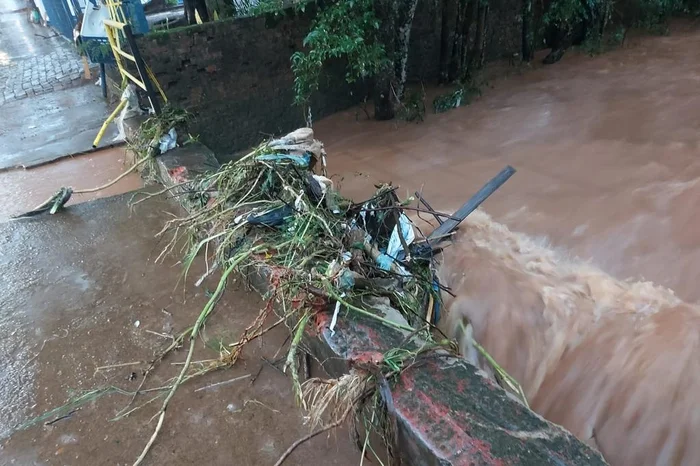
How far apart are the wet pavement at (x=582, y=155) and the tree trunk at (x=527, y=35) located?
1.75 feet

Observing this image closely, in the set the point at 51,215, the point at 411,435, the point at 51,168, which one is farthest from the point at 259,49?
the point at 411,435

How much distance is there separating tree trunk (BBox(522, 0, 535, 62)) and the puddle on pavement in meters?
6.24

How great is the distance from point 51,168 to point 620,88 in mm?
6767

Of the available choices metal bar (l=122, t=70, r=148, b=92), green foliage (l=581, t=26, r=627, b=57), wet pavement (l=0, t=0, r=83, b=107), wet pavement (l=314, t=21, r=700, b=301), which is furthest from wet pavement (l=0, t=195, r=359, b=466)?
green foliage (l=581, t=26, r=627, b=57)

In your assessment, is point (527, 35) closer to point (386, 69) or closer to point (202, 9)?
point (386, 69)

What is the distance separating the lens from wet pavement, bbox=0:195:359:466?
2.21 meters

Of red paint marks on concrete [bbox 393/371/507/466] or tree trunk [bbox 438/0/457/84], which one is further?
tree trunk [bbox 438/0/457/84]

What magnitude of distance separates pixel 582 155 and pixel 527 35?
413 cm

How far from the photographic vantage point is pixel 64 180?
512 cm

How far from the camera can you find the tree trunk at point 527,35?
7.98 meters

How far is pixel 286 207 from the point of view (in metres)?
3.11

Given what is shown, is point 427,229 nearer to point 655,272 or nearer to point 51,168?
point 655,272

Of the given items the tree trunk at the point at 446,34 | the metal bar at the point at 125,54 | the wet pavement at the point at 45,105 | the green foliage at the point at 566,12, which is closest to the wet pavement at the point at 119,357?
the metal bar at the point at 125,54

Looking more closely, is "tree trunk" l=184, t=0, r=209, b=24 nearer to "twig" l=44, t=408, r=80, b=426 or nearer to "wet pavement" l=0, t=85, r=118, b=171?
"wet pavement" l=0, t=85, r=118, b=171
